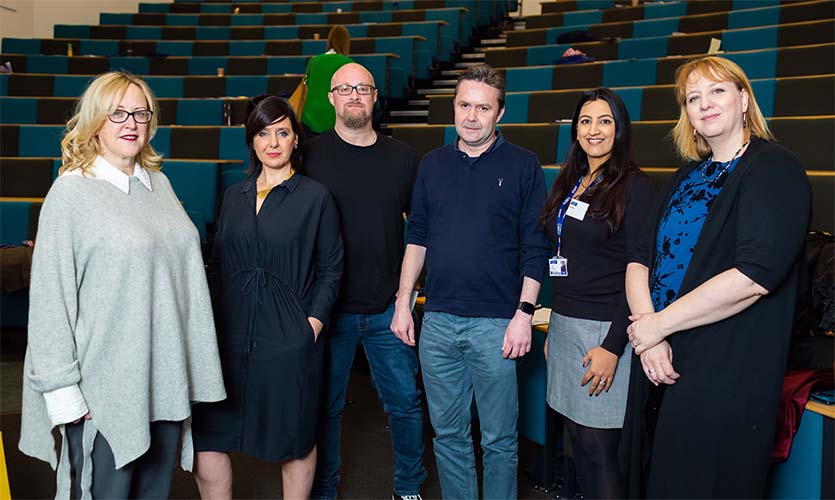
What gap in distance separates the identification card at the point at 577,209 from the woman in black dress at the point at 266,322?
57 centimetres

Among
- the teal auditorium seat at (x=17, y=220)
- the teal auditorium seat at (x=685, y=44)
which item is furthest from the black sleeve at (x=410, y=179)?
the teal auditorium seat at (x=685, y=44)

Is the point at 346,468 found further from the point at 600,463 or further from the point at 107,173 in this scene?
the point at 107,173

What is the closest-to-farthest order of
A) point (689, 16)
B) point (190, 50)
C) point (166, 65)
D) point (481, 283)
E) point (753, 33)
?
point (481, 283)
point (753, 33)
point (689, 16)
point (166, 65)
point (190, 50)

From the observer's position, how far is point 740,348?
121 cm

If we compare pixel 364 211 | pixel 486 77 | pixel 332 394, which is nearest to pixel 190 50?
pixel 364 211

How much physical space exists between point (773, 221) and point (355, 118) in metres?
1.06

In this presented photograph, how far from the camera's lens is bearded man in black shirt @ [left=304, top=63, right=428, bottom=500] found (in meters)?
1.85

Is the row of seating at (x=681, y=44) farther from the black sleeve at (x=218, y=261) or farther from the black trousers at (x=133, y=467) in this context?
the black trousers at (x=133, y=467)

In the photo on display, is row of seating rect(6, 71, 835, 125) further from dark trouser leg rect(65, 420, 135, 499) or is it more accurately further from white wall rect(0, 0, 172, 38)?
white wall rect(0, 0, 172, 38)

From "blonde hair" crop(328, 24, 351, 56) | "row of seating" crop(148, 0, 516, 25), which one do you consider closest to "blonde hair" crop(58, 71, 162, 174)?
"blonde hair" crop(328, 24, 351, 56)

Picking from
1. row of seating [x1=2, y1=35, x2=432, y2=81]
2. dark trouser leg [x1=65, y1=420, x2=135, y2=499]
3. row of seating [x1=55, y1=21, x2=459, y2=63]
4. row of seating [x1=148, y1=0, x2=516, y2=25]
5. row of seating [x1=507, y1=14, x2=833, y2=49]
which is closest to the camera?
dark trouser leg [x1=65, y1=420, x2=135, y2=499]

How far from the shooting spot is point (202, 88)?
5461 millimetres

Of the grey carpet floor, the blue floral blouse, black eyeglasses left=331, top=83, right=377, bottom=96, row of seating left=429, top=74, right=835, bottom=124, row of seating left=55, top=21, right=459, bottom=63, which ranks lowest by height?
the grey carpet floor

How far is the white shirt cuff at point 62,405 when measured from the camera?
1207 millimetres
